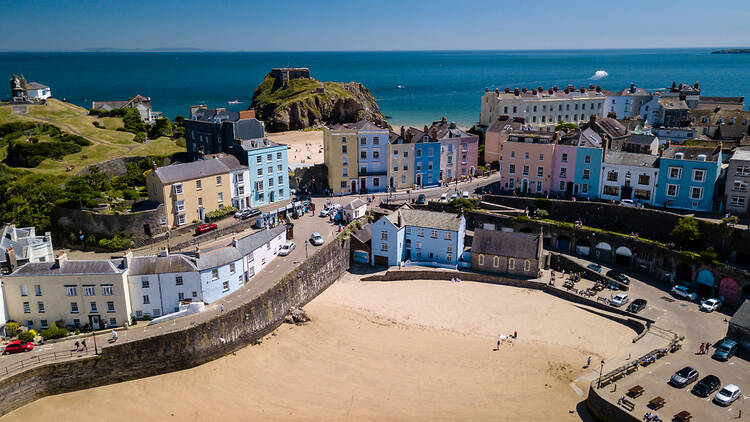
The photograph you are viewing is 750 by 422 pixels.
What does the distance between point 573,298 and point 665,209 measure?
17.0 meters

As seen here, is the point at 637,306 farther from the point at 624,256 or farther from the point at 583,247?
the point at 583,247

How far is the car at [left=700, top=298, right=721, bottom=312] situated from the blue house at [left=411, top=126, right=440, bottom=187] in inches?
1274

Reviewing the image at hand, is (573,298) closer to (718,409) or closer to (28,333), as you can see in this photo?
(718,409)

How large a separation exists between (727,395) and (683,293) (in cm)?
1511

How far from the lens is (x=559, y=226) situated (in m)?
53.2

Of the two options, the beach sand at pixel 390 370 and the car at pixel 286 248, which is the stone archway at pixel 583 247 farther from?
the car at pixel 286 248

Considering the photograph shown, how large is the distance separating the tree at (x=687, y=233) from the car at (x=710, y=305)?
6.10 meters

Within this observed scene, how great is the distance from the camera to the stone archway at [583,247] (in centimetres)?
5191

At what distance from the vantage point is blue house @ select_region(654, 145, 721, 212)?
5153cm

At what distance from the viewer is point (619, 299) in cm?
4259

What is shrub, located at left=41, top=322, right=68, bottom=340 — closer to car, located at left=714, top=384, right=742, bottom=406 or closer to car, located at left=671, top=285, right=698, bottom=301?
car, located at left=714, top=384, right=742, bottom=406

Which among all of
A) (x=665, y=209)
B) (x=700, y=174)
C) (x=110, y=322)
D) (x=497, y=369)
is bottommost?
(x=497, y=369)

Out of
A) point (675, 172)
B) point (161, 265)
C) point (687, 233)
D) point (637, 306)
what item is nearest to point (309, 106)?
point (675, 172)

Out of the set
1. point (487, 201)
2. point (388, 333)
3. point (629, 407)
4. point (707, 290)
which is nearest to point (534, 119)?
point (487, 201)
